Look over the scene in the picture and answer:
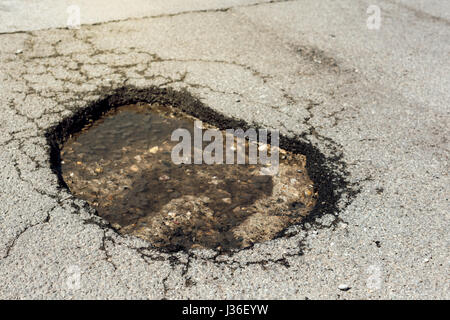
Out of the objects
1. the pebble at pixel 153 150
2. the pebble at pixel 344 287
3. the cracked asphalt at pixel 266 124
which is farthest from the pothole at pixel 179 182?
the pebble at pixel 344 287

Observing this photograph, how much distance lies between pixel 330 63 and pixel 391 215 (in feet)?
7.87

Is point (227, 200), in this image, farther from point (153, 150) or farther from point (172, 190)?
point (153, 150)

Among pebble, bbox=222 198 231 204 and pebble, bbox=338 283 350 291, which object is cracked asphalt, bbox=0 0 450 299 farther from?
pebble, bbox=222 198 231 204

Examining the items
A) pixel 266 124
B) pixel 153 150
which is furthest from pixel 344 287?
pixel 153 150


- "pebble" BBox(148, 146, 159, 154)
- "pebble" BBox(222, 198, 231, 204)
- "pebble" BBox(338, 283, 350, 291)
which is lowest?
"pebble" BBox(222, 198, 231, 204)

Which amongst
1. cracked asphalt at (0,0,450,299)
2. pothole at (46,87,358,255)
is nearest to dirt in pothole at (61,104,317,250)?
pothole at (46,87,358,255)

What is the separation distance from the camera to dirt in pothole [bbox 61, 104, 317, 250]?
294cm

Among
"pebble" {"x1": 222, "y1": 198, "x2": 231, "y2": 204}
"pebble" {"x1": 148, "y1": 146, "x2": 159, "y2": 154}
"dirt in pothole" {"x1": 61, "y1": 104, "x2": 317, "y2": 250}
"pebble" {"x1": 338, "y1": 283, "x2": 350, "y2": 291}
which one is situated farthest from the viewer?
"pebble" {"x1": 148, "y1": 146, "x2": 159, "y2": 154}

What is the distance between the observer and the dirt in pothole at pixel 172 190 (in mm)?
2941

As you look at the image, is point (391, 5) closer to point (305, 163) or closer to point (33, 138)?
point (305, 163)

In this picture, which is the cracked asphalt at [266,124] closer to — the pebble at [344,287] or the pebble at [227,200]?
the pebble at [344,287]

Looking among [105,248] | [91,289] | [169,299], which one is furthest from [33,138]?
[169,299]

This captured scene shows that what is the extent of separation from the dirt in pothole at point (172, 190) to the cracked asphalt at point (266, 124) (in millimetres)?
175
